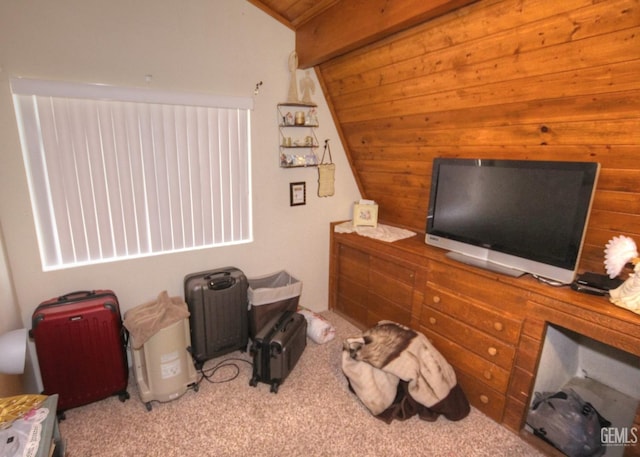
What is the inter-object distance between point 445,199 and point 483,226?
1.01ft

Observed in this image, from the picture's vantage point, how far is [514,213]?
5.95ft

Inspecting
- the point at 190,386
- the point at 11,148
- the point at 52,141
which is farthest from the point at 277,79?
the point at 190,386

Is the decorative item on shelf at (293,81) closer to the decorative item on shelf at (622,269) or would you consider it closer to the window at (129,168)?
the window at (129,168)

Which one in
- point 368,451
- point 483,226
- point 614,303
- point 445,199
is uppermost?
point 445,199

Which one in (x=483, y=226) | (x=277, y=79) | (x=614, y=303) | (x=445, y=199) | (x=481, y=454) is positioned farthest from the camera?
(x=277, y=79)

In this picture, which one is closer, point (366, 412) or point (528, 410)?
point (528, 410)

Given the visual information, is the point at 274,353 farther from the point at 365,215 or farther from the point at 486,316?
the point at 365,215

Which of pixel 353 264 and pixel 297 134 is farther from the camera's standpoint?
pixel 353 264

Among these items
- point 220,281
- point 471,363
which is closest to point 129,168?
point 220,281

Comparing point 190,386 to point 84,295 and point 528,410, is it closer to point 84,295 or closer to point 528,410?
point 84,295

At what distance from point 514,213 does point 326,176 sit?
59.6 inches

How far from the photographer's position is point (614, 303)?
4.76 ft

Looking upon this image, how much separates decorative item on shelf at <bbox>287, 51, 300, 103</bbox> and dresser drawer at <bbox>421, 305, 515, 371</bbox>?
1844 mm

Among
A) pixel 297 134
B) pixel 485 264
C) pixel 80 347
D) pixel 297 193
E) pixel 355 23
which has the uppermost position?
pixel 355 23
